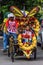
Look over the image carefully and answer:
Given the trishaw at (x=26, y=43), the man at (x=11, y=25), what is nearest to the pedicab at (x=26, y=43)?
the trishaw at (x=26, y=43)

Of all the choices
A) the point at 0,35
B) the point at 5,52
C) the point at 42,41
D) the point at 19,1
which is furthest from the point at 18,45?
the point at 0,35

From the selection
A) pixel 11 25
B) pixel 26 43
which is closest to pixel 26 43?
pixel 26 43

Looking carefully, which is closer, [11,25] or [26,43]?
[26,43]

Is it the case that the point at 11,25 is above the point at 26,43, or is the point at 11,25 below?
above

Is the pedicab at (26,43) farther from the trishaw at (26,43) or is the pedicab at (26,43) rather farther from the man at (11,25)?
the man at (11,25)

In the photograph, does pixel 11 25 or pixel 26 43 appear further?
pixel 11 25

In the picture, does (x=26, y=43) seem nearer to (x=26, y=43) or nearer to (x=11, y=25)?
(x=26, y=43)

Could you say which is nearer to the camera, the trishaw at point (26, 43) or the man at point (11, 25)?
the trishaw at point (26, 43)

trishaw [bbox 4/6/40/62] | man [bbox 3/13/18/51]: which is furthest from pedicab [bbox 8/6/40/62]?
man [bbox 3/13/18/51]

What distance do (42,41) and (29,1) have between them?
228 centimetres

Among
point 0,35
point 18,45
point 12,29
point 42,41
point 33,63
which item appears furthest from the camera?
point 0,35

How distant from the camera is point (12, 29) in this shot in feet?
48.1

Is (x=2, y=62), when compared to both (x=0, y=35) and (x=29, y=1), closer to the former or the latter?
(x=29, y=1)

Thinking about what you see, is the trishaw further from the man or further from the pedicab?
the man
